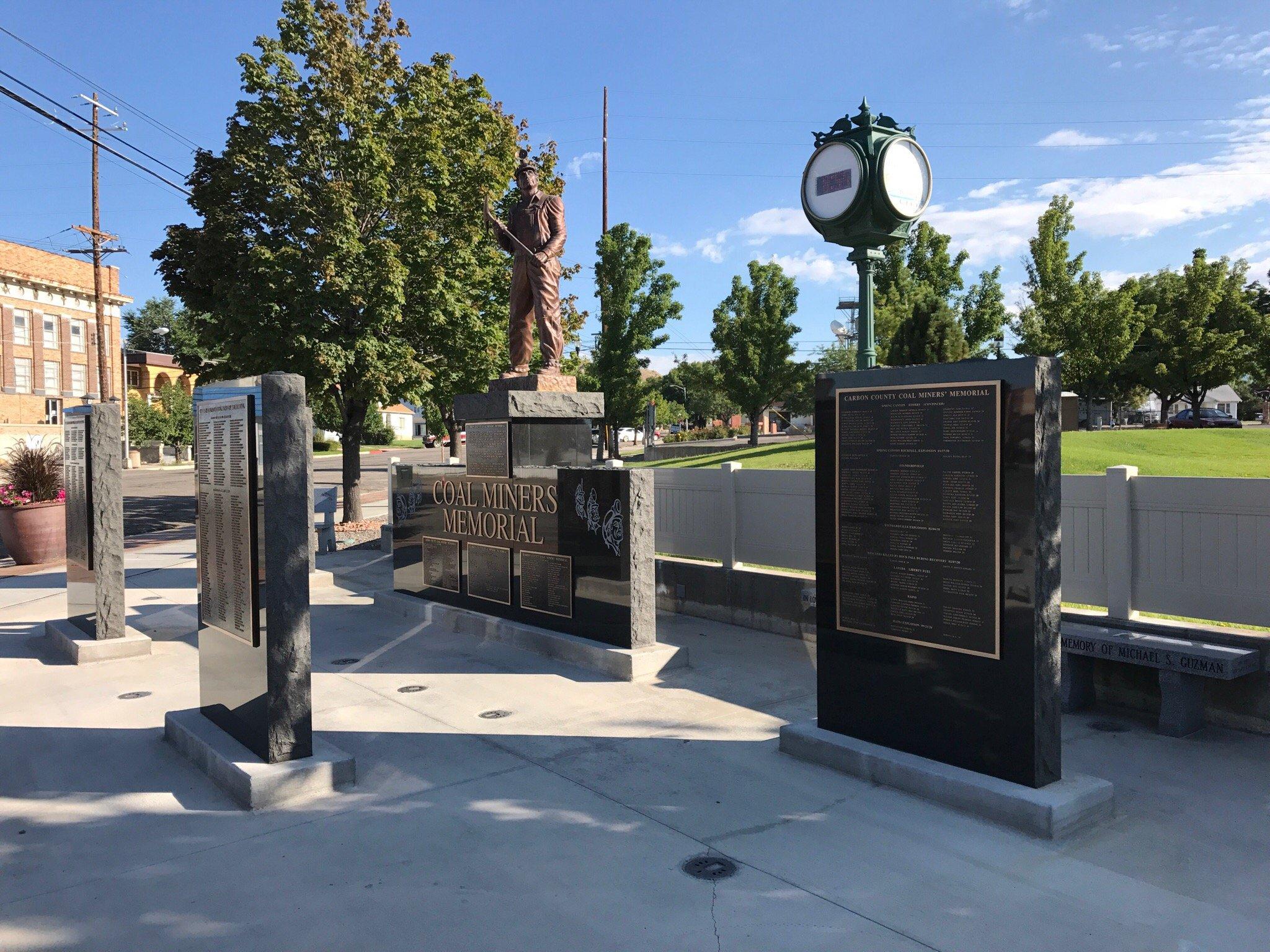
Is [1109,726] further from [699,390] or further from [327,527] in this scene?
[699,390]

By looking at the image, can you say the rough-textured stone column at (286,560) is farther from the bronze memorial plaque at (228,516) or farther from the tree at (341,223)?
the tree at (341,223)

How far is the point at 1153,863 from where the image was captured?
443cm

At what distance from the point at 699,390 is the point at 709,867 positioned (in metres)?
64.1

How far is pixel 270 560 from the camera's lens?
539cm

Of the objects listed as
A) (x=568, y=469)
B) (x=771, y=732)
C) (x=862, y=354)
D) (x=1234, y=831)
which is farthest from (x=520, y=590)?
(x=1234, y=831)

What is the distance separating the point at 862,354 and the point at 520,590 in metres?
4.59

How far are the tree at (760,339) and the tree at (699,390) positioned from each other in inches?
75.8

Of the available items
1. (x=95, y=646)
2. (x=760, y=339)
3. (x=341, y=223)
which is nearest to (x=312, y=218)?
(x=341, y=223)

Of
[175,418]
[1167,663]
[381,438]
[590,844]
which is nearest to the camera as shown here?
[590,844]

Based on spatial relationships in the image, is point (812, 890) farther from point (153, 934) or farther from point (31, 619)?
point (31, 619)

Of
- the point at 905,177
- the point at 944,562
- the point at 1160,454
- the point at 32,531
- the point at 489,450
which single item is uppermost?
the point at 905,177

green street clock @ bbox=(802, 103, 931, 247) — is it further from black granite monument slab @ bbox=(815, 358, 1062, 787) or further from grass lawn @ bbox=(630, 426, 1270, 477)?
grass lawn @ bbox=(630, 426, 1270, 477)

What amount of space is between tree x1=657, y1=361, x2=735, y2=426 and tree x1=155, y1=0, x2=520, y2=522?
15911 millimetres

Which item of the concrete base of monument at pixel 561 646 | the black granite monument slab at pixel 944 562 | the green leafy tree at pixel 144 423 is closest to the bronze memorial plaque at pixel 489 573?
the concrete base of monument at pixel 561 646
